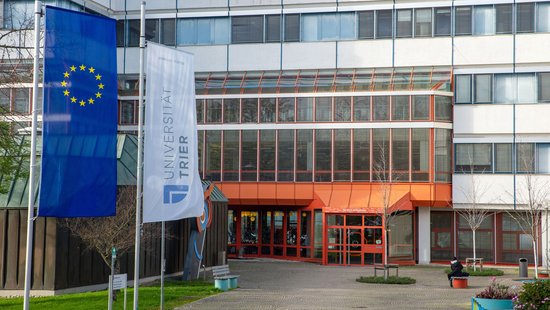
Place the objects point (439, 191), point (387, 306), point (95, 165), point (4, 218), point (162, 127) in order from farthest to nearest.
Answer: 1. point (439, 191)
2. point (4, 218)
3. point (387, 306)
4. point (162, 127)
5. point (95, 165)

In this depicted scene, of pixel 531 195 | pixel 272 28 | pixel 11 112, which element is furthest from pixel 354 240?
pixel 11 112

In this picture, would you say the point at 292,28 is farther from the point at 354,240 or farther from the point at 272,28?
the point at 354,240

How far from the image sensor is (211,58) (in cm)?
4712

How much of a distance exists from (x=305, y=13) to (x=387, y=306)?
1035 inches

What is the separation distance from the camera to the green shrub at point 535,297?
57.9 ft

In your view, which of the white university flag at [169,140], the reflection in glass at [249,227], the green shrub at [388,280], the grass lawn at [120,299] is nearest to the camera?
the white university flag at [169,140]

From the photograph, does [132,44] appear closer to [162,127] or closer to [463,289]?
[463,289]

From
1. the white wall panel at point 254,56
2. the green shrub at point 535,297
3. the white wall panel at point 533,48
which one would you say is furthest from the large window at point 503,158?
the green shrub at point 535,297

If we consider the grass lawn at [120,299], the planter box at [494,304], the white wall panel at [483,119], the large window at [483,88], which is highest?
the large window at [483,88]

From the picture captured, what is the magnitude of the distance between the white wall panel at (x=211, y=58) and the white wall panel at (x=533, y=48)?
16865 millimetres

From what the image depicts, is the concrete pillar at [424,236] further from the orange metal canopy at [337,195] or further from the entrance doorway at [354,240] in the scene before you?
the entrance doorway at [354,240]

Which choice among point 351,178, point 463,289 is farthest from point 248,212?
point 463,289

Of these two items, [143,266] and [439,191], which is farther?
[439,191]

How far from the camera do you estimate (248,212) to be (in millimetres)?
46312
